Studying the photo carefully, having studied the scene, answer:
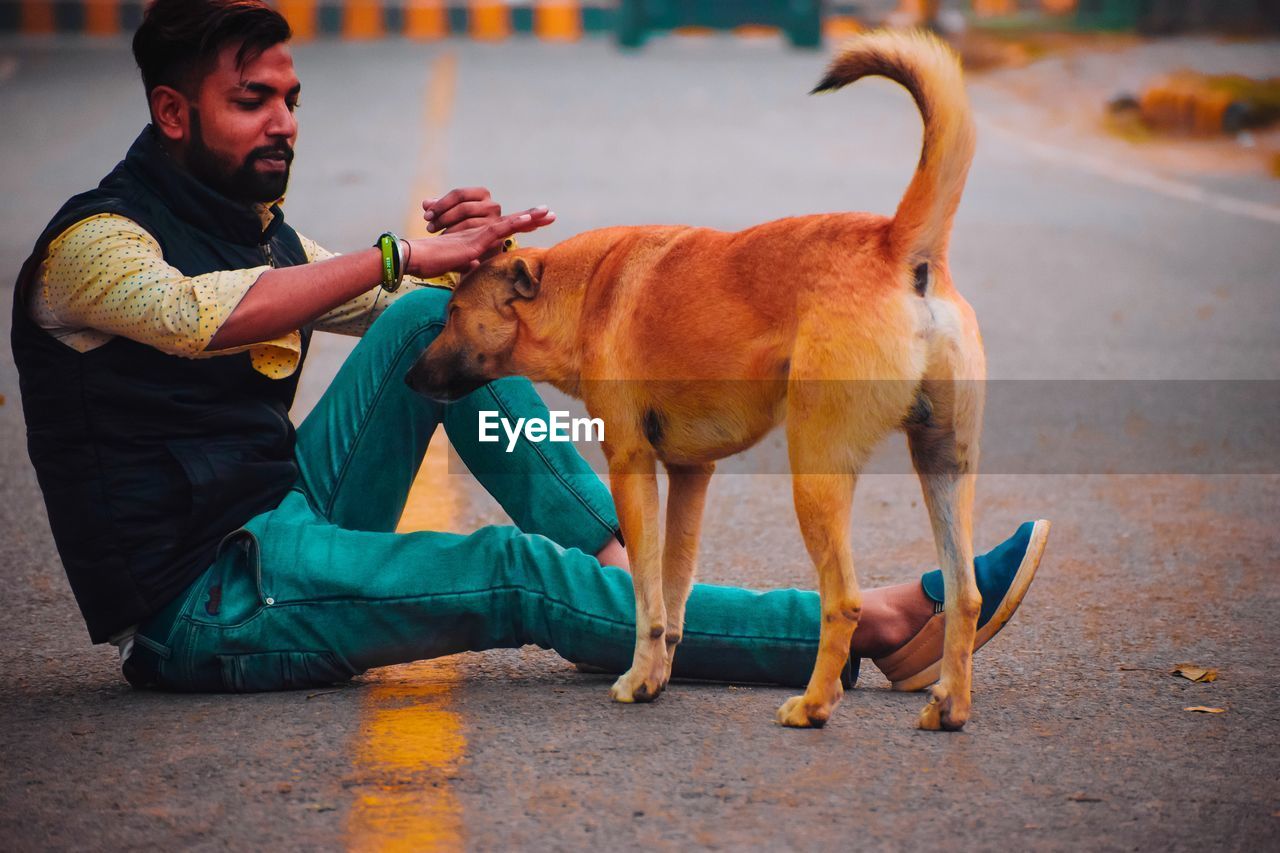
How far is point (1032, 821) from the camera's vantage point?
2.91 m

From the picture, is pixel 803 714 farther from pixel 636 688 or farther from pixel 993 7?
pixel 993 7

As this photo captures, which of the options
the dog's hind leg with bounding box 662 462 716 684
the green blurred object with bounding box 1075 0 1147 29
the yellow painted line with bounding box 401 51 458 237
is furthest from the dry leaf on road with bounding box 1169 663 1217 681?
the green blurred object with bounding box 1075 0 1147 29

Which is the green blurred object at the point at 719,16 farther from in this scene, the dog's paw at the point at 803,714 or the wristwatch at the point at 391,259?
the dog's paw at the point at 803,714

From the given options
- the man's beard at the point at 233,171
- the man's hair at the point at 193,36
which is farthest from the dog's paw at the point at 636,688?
the man's hair at the point at 193,36

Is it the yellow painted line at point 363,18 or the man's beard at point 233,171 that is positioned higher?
the man's beard at point 233,171

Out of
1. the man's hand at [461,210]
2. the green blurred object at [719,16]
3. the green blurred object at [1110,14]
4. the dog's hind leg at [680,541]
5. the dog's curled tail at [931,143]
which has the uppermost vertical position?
the dog's curled tail at [931,143]

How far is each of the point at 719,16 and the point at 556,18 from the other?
28.0 ft

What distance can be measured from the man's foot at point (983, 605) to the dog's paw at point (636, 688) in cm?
48

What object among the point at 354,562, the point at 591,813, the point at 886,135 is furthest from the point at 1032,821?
the point at 886,135

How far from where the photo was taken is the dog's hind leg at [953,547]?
334 cm

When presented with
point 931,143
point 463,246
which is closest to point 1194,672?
point 931,143

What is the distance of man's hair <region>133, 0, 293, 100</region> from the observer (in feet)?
11.7

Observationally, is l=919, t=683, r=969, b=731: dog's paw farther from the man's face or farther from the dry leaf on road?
the man's face

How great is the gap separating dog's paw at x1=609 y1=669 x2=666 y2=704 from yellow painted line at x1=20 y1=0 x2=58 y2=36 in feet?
90.7
